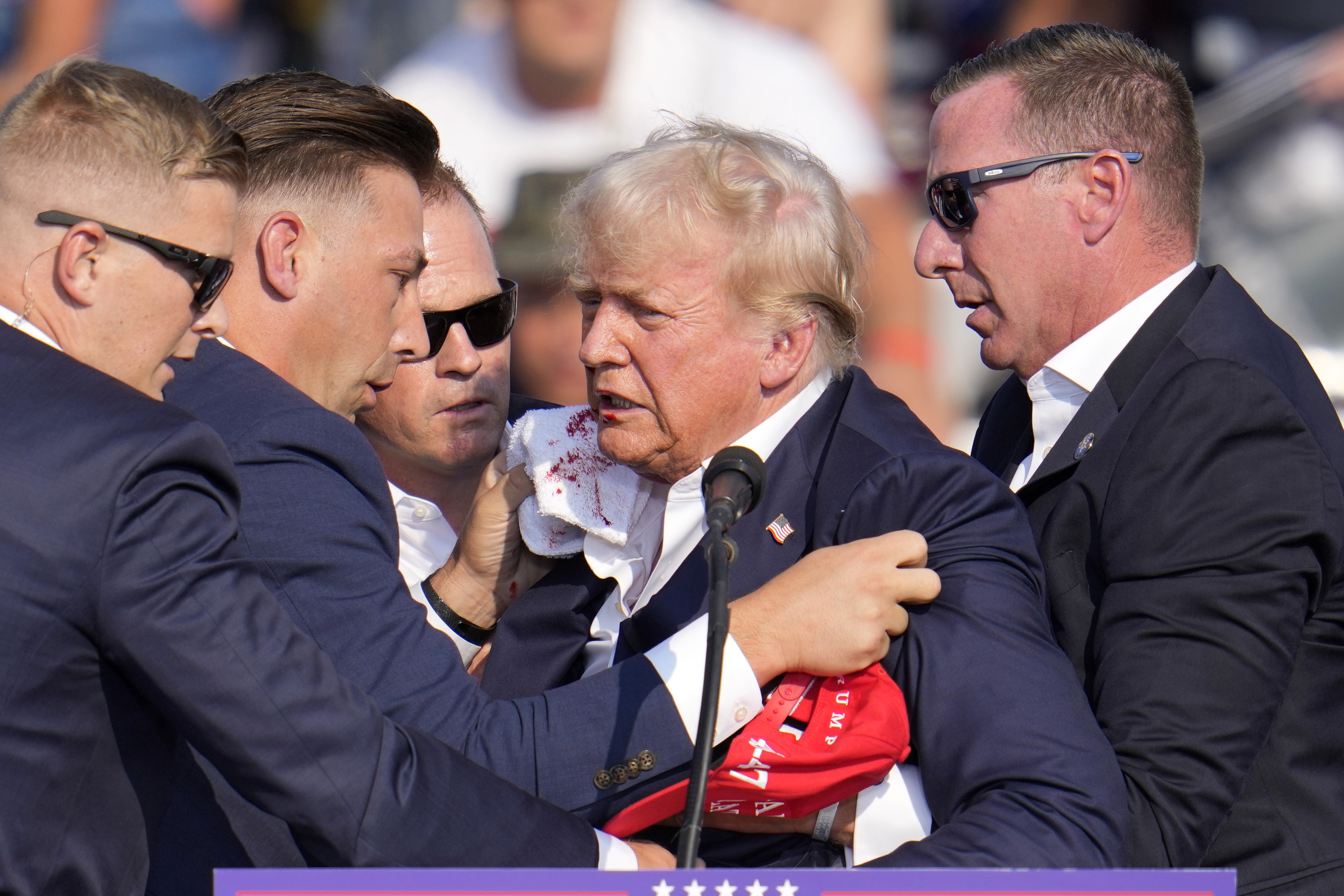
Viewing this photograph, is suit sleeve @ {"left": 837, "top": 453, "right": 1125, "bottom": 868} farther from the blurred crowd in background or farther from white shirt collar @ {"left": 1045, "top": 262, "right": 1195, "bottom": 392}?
the blurred crowd in background

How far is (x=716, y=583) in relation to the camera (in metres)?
1.85

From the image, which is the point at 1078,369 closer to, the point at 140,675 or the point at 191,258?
the point at 191,258

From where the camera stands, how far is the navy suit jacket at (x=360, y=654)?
7.11 ft

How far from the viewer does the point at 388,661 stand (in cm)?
221

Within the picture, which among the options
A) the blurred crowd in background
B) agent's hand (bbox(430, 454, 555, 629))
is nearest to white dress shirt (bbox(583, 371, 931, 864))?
agent's hand (bbox(430, 454, 555, 629))

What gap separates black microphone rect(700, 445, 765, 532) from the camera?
1971 millimetres

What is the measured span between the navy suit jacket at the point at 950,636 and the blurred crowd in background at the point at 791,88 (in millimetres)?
3143

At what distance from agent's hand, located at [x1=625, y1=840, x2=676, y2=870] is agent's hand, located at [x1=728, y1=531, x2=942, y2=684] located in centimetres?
31

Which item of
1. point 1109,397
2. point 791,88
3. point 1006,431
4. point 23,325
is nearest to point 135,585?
point 23,325

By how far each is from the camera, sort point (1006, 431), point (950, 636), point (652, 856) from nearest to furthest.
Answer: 1. point (652, 856)
2. point (950, 636)
3. point (1006, 431)

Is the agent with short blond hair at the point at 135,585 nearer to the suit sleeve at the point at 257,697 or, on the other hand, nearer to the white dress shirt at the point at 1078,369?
the suit sleeve at the point at 257,697

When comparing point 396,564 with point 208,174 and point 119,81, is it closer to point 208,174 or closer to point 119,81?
point 208,174

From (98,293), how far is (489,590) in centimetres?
127

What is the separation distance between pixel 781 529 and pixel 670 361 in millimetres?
406
